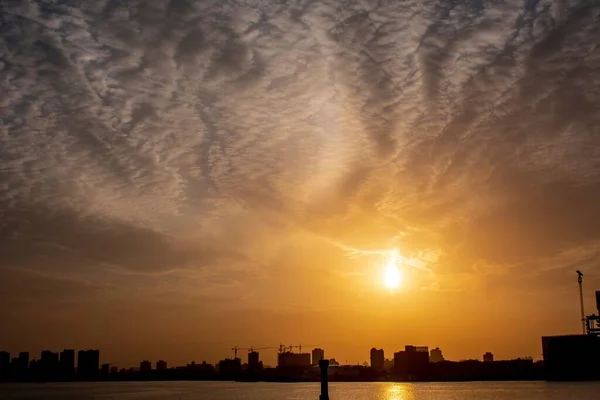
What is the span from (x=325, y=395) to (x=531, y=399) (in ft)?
371

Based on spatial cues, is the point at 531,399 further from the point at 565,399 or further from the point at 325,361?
the point at 325,361

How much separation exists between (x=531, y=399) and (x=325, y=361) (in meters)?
118

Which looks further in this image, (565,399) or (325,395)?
(565,399)

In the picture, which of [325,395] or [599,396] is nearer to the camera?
[325,395]

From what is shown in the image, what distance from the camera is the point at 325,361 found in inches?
4031

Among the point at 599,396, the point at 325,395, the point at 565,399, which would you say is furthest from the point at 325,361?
the point at 599,396

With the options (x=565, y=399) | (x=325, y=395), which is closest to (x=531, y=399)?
(x=565, y=399)

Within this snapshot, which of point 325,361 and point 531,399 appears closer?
point 325,361

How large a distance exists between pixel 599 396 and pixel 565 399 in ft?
44.9

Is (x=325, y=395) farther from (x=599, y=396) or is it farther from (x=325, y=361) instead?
(x=599, y=396)

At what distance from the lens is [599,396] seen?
18800 centimetres

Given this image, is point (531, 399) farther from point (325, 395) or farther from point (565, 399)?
point (325, 395)

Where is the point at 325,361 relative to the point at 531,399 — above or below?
above

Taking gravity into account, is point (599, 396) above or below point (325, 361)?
below
